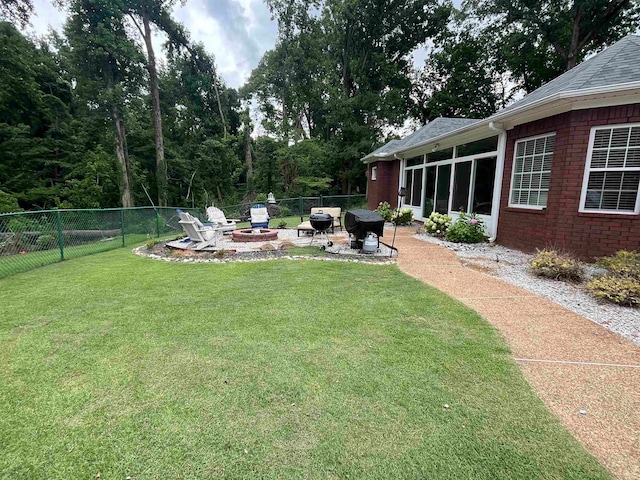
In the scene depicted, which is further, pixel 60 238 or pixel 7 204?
pixel 7 204

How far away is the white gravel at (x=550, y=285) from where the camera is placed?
10.6ft

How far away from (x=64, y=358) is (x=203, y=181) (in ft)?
67.3

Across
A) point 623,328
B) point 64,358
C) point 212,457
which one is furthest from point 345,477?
point 623,328

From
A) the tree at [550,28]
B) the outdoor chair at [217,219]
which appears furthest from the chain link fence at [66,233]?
the tree at [550,28]

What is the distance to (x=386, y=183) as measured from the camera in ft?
47.5

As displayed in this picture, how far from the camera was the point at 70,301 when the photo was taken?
390 centimetres

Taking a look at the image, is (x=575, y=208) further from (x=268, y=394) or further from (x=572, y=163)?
(x=268, y=394)

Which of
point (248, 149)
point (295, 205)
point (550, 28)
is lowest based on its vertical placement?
point (295, 205)

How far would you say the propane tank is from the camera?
6402mm

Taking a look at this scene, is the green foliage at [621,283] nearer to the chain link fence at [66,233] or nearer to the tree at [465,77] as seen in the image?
the chain link fence at [66,233]

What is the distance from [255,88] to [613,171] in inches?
1036

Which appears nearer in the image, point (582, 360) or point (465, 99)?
point (582, 360)

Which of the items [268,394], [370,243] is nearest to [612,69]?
[370,243]

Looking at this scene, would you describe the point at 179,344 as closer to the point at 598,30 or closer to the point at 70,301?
the point at 70,301
